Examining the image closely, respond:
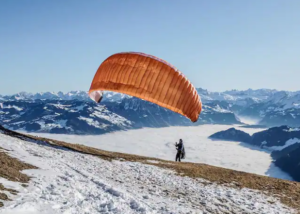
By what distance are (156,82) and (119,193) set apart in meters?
6.42

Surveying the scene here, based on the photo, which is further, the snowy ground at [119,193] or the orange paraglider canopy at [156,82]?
the orange paraglider canopy at [156,82]

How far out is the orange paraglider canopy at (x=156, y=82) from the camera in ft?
49.9

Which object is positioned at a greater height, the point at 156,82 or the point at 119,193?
the point at 156,82

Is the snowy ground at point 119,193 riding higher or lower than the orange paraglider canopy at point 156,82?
lower

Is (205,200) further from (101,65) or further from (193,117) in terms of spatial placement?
(101,65)

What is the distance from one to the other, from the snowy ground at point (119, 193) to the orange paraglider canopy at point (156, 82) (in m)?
4.24

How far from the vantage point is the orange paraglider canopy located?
598 inches

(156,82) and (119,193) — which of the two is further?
(156,82)

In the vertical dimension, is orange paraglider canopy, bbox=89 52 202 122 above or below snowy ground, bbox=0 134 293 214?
above

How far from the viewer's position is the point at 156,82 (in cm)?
1538

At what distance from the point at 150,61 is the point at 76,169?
760 centimetres

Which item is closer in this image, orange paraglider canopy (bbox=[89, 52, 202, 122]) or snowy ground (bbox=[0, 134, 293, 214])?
snowy ground (bbox=[0, 134, 293, 214])

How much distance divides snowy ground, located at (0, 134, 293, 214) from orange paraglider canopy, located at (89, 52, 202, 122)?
4241mm

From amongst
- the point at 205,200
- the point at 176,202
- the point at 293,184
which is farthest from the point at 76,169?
the point at 293,184
